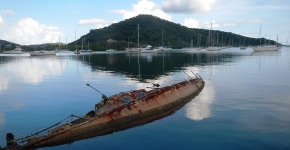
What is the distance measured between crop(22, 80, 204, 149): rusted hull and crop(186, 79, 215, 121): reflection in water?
100 centimetres

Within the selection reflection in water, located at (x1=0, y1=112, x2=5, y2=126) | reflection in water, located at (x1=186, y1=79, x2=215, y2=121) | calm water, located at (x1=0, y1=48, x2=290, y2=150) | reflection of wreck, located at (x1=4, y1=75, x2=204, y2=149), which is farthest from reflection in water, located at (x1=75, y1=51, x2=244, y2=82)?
reflection in water, located at (x1=0, y1=112, x2=5, y2=126)

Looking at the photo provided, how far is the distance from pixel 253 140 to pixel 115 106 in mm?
Result: 10952

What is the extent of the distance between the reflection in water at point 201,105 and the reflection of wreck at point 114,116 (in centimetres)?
106

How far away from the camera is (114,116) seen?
60.7 feet

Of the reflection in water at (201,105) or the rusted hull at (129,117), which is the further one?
the reflection in water at (201,105)

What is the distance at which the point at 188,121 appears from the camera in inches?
765

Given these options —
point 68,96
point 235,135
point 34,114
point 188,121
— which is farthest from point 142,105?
point 68,96

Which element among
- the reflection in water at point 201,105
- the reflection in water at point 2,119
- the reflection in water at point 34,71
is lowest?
the reflection in water at point 2,119

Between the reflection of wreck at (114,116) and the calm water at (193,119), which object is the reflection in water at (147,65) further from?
the reflection of wreck at (114,116)

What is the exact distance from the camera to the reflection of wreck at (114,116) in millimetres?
15484

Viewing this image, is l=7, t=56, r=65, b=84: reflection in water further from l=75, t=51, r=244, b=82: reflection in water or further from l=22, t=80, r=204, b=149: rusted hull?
l=22, t=80, r=204, b=149: rusted hull

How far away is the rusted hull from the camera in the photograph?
15.9 metres

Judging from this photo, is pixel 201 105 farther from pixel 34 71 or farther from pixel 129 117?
pixel 34 71

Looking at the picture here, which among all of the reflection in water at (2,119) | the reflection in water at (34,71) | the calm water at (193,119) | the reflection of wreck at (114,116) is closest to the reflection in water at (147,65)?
the reflection in water at (34,71)
